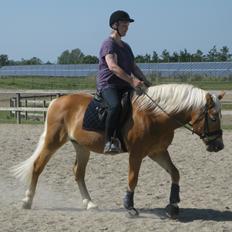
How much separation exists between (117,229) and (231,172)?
3.93 meters

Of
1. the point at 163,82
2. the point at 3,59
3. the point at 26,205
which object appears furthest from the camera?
the point at 3,59

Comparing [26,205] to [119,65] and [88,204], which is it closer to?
[88,204]

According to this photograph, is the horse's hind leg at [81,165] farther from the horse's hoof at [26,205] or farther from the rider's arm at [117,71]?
the rider's arm at [117,71]

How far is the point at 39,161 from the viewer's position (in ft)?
23.4

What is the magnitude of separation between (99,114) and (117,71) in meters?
0.64

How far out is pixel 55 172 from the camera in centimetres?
941

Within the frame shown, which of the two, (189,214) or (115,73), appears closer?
(115,73)

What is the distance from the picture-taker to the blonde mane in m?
6.03

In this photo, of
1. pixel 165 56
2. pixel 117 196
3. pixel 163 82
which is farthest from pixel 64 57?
pixel 117 196

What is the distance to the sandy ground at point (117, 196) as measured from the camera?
19.6ft

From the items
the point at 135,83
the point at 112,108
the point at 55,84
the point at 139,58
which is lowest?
the point at 55,84

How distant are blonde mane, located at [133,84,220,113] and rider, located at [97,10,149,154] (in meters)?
0.20

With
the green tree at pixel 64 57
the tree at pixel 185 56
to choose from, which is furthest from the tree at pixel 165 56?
the green tree at pixel 64 57

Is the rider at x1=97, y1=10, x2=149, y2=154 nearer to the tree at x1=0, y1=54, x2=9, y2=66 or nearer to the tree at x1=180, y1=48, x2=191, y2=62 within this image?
the tree at x1=180, y1=48, x2=191, y2=62
